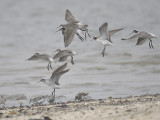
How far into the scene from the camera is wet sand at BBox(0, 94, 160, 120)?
8.42m

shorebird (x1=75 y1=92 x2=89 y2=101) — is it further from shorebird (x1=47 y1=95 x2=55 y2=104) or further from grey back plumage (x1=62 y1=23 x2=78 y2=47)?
grey back plumage (x1=62 y1=23 x2=78 y2=47)

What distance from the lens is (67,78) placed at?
15000 millimetres

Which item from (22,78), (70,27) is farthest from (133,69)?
(70,27)

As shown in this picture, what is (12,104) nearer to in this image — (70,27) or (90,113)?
(70,27)

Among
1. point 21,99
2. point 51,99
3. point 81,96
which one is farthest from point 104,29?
point 21,99

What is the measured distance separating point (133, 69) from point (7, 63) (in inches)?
170

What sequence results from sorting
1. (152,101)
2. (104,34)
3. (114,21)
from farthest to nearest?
(114,21), (104,34), (152,101)

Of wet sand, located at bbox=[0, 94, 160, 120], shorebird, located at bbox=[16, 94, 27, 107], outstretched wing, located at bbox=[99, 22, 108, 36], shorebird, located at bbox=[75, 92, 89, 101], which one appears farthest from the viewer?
shorebird, located at bbox=[16, 94, 27, 107]

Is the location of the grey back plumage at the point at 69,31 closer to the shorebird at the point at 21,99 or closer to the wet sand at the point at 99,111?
the shorebird at the point at 21,99

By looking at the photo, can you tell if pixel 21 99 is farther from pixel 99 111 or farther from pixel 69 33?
pixel 99 111

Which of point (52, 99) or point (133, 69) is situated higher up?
point (133, 69)

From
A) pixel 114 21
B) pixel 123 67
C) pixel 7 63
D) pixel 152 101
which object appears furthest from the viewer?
pixel 114 21

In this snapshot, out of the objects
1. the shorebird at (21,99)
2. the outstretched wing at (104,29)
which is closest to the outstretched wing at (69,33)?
the outstretched wing at (104,29)

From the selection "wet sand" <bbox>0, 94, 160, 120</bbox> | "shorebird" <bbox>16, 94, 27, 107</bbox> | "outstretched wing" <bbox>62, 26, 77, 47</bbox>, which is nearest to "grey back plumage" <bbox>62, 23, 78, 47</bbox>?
"outstretched wing" <bbox>62, 26, 77, 47</bbox>
